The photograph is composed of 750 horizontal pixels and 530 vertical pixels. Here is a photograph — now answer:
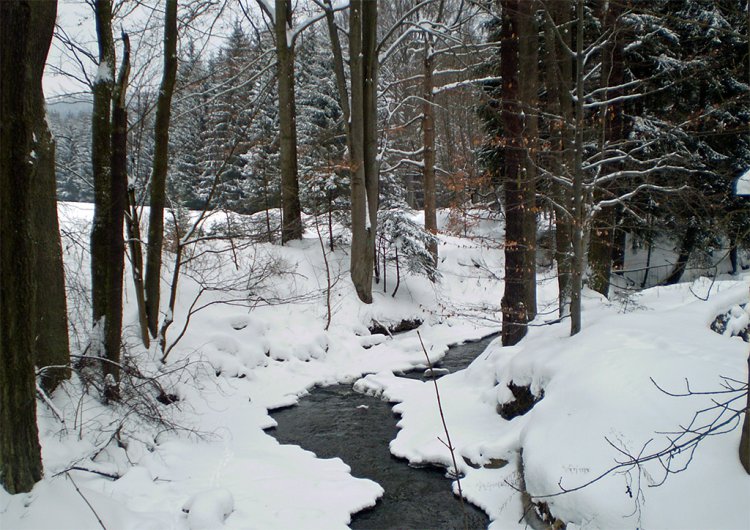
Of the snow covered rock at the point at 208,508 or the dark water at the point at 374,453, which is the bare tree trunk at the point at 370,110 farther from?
the snow covered rock at the point at 208,508

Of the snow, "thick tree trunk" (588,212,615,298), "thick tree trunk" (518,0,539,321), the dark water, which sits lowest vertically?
the dark water

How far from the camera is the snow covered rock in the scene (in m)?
4.62

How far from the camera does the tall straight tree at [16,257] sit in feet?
11.9

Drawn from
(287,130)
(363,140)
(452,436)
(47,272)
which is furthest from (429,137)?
(47,272)

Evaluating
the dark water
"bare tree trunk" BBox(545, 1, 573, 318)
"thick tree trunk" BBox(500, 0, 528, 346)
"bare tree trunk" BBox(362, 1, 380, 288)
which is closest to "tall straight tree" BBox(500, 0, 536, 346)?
"thick tree trunk" BBox(500, 0, 528, 346)

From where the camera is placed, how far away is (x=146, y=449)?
236 inches

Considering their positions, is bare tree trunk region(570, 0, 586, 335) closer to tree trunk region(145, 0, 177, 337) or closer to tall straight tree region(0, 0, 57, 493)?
tall straight tree region(0, 0, 57, 493)

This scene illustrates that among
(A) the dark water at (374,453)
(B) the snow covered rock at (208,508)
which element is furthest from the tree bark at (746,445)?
(B) the snow covered rock at (208,508)

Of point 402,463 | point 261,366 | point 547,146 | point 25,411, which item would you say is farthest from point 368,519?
point 547,146

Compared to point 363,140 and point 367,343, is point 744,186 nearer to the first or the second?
point 367,343

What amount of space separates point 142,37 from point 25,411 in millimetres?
7189

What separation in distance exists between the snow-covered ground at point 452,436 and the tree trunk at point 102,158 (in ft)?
2.81

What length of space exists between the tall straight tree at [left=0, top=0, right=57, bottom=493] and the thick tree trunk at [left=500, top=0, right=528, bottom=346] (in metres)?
6.54

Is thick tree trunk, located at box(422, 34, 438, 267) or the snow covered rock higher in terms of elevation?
thick tree trunk, located at box(422, 34, 438, 267)
